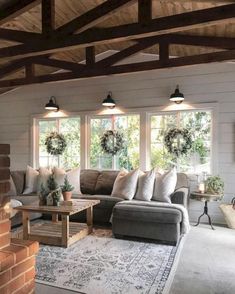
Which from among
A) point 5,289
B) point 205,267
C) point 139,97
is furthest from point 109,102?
point 5,289

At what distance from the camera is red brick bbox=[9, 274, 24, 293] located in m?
1.81

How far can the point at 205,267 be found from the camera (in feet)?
9.98

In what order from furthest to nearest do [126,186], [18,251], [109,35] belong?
[126,186], [109,35], [18,251]

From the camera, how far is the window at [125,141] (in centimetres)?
585

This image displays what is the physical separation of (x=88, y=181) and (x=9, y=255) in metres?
3.71

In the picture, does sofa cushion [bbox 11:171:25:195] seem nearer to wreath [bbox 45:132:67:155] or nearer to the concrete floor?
wreath [bbox 45:132:67:155]

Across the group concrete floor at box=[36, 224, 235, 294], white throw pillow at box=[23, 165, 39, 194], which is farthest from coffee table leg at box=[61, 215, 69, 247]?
white throw pillow at box=[23, 165, 39, 194]

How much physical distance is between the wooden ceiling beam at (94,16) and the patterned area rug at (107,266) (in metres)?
2.76

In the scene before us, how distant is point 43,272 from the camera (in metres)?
2.86

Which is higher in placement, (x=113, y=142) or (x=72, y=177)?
(x=113, y=142)

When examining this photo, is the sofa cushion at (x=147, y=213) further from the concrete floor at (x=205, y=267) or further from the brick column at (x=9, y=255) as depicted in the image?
the brick column at (x=9, y=255)

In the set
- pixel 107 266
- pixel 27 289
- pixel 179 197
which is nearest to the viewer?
pixel 27 289

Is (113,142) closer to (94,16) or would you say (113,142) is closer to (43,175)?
(43,175)

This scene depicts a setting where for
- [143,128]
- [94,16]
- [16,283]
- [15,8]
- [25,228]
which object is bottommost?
[25,228]
